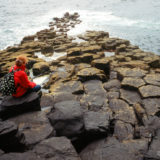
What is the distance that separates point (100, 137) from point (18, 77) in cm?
228

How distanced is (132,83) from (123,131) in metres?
2.01

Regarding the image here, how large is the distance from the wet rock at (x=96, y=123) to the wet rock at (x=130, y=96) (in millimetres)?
1528

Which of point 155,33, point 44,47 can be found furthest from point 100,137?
point 155,33

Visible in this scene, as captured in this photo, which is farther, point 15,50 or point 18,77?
point 15,50

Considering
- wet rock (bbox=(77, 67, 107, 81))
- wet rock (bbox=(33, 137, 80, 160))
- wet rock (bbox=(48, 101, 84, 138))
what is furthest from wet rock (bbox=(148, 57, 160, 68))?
wet rock (bbox=(33, 137, 80, 160))

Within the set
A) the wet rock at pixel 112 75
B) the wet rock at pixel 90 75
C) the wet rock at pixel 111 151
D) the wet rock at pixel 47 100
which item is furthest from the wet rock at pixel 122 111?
the wet rock at pixel 112 75

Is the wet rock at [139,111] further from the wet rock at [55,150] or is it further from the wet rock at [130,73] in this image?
the wet rock at [55,150]

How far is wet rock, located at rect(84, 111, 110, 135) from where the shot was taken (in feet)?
10.5

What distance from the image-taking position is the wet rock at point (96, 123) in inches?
126

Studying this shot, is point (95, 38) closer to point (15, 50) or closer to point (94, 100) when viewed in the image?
point (15, 50)

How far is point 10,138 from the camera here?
8.39 feet

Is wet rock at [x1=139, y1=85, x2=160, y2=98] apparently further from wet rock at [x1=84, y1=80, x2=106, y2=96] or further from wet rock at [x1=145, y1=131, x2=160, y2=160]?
wet rock at [x1=145, y1=131, x2=160, y2=160]

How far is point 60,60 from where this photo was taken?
897cm

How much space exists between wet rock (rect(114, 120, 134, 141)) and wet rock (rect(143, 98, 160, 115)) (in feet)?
2.50
